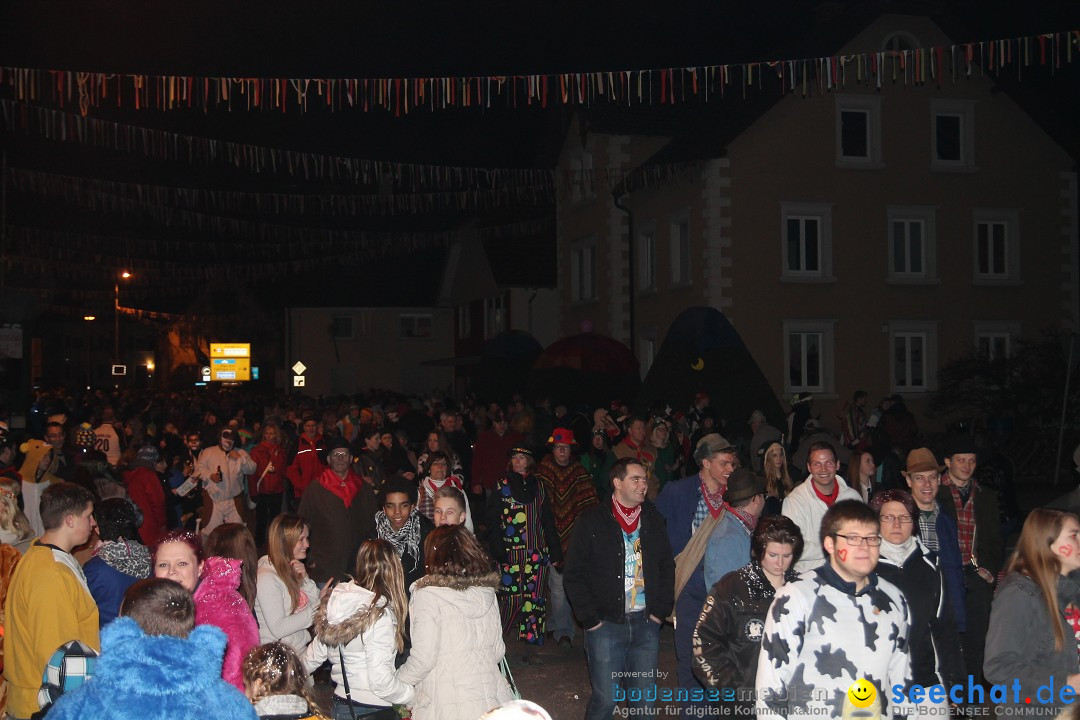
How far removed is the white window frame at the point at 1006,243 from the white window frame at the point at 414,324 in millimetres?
30899

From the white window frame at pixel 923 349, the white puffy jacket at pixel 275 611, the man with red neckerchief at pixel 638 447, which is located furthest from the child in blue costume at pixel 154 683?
the white window frame at pixel 923 349

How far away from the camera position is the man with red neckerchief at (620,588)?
614 cm

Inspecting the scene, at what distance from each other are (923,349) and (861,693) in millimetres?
23826

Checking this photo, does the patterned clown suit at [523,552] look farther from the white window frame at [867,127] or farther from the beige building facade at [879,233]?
the white window frame at [867,127]

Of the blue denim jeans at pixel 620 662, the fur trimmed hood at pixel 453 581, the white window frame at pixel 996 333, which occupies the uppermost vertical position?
the white window frame at pixel 996 333

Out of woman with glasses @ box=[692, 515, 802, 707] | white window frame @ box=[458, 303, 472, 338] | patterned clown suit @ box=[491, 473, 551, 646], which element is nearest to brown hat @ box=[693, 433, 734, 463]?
patterned clown suit @ box=[491, 473, 551, 646]

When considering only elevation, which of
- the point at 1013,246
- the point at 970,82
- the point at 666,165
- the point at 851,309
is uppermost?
the point at 970,82

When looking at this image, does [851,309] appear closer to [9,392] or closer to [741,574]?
[9,392]

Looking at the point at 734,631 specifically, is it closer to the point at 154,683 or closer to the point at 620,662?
the point at 620,662

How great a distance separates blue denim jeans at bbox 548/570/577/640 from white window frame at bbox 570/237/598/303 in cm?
2217

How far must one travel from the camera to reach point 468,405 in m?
23.9

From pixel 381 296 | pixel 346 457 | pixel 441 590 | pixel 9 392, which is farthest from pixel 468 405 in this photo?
pixel 381 296

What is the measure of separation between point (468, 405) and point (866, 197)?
11.5 m

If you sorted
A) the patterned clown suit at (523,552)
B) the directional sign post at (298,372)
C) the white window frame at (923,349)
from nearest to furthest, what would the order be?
the patterned clown suit at (523,552), the white window frame at (923,349), the directional sign post at (298,372)
